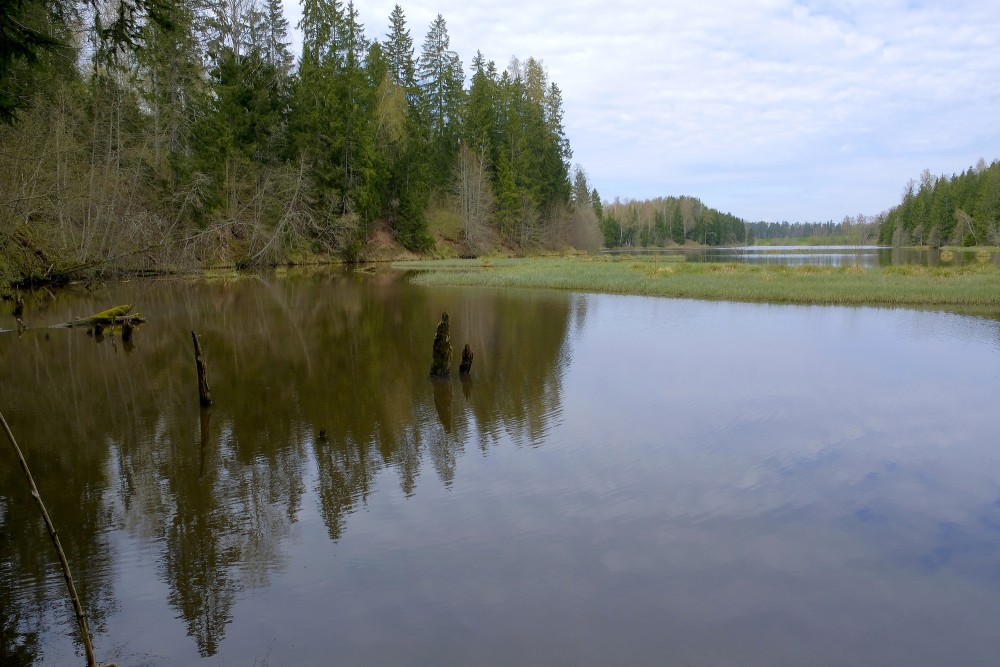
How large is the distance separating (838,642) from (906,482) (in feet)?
12.5

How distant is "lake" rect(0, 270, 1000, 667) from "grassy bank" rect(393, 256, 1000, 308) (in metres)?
11.2

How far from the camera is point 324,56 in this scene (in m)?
48.8

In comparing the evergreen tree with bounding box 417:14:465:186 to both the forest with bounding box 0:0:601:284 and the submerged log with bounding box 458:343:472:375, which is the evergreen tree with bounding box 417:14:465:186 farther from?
the submerged log with bounding box 458:343:472:375

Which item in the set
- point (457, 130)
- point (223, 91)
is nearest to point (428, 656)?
point (223, 91)

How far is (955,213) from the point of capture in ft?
311

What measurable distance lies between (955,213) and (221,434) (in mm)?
A: 110432

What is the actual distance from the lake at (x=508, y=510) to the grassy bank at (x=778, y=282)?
1117 centimetres

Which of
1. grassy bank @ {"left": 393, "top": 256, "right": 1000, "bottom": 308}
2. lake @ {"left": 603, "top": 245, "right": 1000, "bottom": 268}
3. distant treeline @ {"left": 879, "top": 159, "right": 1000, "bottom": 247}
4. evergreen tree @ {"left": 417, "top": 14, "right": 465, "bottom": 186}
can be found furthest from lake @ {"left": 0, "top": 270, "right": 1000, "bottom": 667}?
distant treeline @ {"left": 879, "top": 159, "right": 1000, "bottom": 247}

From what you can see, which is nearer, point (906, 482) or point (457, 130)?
point (906, 482)

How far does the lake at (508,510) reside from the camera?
4.90 m

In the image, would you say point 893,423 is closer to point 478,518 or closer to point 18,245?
point 478,518

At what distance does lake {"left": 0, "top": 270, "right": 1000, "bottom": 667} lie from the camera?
4902 millimetres

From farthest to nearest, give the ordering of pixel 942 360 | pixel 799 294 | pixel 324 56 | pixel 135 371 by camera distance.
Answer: pixel 324 56
pixel 799 294
pixel 942 360
pixel 135 371

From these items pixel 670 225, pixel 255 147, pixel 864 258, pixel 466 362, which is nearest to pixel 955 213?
pixel 864 258
